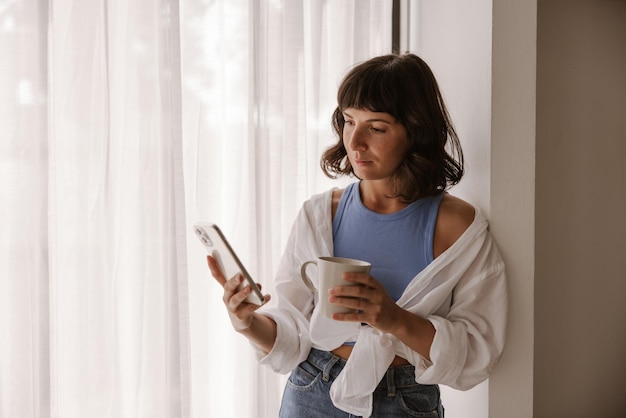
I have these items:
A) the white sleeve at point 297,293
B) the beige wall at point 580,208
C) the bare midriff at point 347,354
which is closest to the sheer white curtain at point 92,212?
the white sleeve at point 297,293

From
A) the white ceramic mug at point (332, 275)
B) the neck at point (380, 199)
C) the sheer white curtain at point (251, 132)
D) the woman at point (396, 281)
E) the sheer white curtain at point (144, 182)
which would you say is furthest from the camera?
the sheer white curtain at point (251, 132)

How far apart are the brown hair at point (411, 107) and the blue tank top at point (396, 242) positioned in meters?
0.04

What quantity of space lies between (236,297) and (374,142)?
0.41m

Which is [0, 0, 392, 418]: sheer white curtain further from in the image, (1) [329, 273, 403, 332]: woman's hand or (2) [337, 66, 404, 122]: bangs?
(1) [329, 273, 403, 332]: woman's hand

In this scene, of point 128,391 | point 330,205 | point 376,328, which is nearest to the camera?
point 376,328

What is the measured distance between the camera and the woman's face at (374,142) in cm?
120

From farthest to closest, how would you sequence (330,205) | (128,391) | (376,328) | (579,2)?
(128,391) → (330,205) → (579,2) → (376,328)

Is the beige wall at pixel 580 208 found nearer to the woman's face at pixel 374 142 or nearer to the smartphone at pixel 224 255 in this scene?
the woman's face at pixel 374 142

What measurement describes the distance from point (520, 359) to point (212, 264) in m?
0.62

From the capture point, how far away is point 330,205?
136 cm

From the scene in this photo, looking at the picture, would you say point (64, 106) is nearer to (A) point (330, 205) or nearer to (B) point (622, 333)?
(A) point (330, 205)

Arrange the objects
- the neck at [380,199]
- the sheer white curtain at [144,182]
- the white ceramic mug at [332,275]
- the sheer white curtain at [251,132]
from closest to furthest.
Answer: the white ceramic mug at [332,275]
the neck at [380,199]
the sheer white curtain at [144,182]
the sheer white curtain at [251,132]

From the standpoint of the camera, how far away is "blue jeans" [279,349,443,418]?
1.21m

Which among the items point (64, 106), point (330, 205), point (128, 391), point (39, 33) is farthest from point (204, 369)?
point (39, 33)
